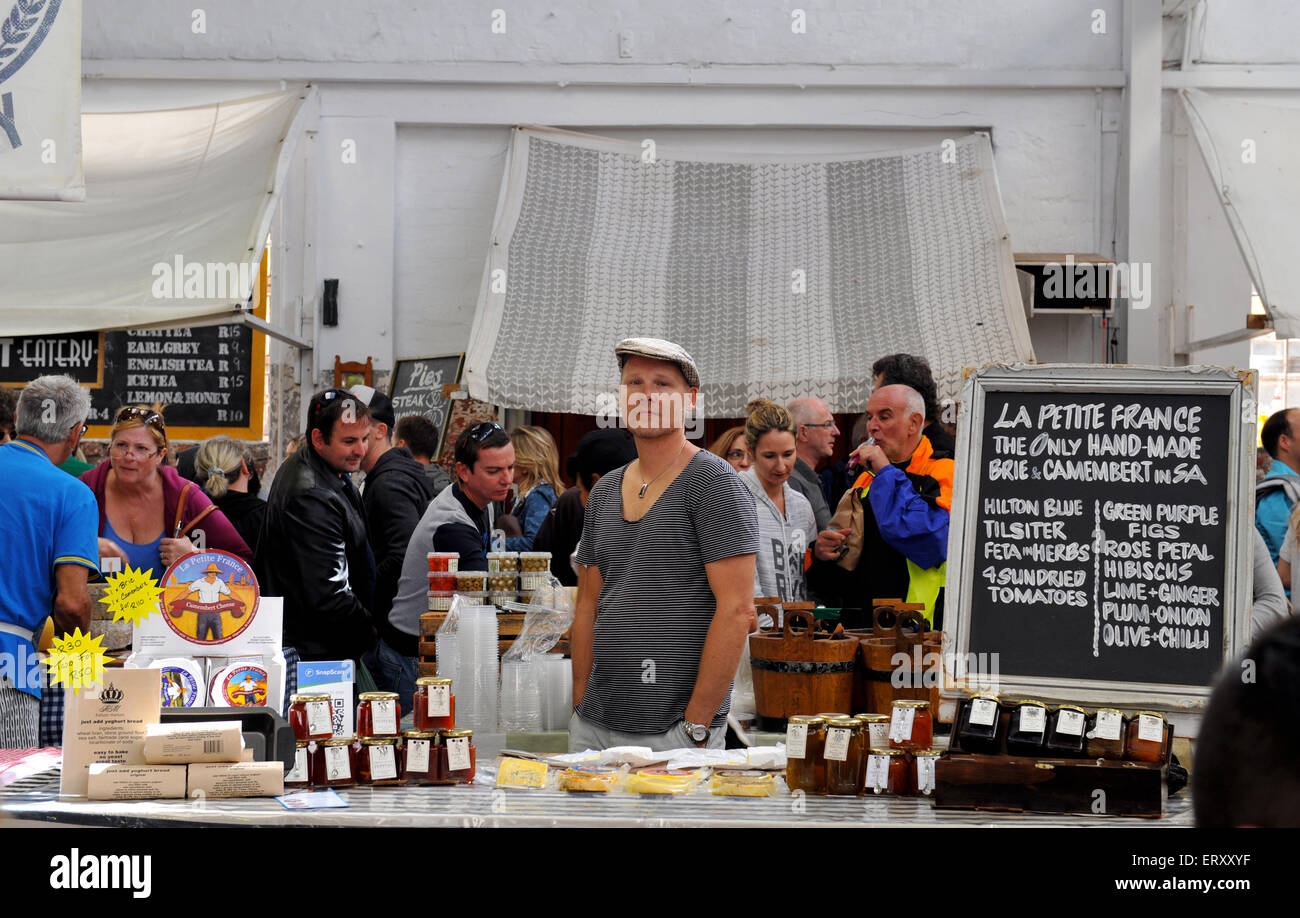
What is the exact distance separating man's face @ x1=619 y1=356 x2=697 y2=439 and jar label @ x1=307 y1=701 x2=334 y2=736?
3.37ft

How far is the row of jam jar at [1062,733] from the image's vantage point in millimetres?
2580

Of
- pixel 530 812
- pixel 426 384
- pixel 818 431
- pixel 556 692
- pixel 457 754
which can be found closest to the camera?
pixel 530 812

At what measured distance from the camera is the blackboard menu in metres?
2.97

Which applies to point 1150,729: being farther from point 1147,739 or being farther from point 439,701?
point 439,701

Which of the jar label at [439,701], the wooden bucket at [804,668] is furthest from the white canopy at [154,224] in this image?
the wooden bucket at [804,668]

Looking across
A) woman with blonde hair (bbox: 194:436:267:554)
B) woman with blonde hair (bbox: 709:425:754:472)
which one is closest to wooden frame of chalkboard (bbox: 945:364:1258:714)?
woman with blonde hair (bbox: 709:425:754:472)

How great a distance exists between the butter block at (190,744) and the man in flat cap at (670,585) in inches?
42.7

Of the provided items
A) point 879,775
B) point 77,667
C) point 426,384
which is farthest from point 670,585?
point 426,384

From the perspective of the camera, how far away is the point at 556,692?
12.2ft

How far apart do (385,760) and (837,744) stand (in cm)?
98

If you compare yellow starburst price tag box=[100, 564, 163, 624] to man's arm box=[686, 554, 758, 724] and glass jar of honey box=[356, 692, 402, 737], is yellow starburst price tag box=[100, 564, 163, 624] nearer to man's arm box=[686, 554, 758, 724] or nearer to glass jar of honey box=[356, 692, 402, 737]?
glass jar of honey box=[356, 692, 402, 737]

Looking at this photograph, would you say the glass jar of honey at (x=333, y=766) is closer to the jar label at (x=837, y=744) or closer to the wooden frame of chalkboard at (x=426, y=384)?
the jar label at (x=837, y=744)
